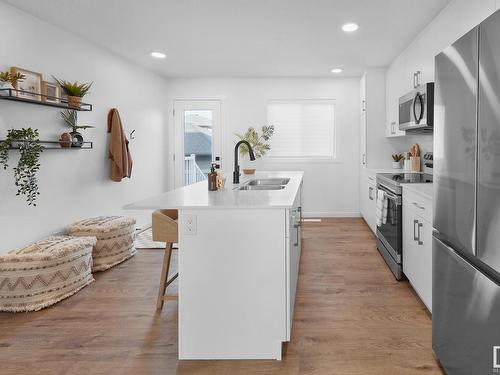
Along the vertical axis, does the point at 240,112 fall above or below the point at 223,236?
above

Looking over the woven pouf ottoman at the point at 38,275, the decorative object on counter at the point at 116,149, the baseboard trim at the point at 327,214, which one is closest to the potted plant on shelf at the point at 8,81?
the woven pouf ottoman at the point at 38,275

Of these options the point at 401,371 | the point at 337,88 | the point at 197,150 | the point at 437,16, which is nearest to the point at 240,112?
the point at 197,150

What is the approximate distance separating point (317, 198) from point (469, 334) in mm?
5355

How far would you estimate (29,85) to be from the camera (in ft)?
11.2

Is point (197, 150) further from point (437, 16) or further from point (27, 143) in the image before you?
point (437, 16)

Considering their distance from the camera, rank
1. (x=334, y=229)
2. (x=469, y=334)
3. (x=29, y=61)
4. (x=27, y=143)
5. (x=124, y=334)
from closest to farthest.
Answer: (x=469, y=334) < (x=124, y=334) < (x=27, y=143) < (x=29, y=61) < (x=334, y=229)

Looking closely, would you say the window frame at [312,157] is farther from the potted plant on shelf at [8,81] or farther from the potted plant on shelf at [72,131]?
the potted plant on shelf at [8,81]

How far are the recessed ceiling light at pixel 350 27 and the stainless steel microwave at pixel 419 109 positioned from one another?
89 centimetres

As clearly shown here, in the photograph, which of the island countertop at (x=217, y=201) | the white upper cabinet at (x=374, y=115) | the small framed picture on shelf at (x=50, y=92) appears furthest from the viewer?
the white upper cabinet at (x=374, y=115)

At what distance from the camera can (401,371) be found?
6.68ft

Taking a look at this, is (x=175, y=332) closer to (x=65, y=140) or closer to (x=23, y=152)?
(x=23, y=152)

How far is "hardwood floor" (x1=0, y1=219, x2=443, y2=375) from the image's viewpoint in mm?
2109

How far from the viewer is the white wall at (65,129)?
3307mm

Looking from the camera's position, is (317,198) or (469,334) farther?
(317,198)
